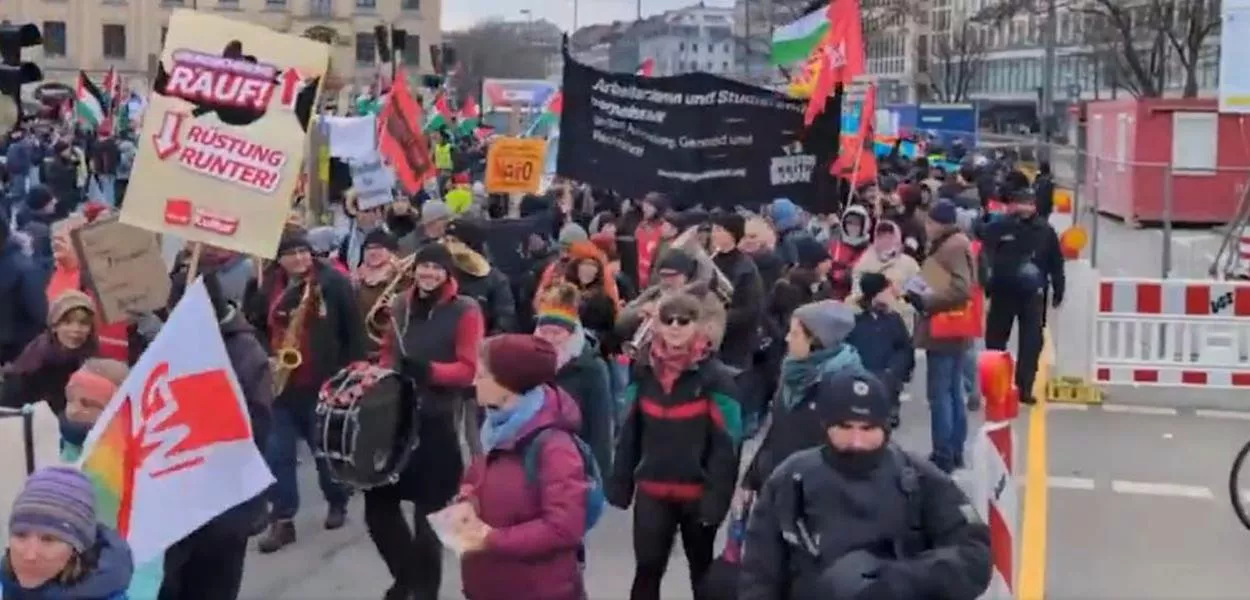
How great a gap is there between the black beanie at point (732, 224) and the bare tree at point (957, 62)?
91208 millimetres

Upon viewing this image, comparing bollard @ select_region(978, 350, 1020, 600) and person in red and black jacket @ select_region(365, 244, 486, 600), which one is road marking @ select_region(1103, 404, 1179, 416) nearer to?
bollard @ select_region(978, 350, 1020, 600)

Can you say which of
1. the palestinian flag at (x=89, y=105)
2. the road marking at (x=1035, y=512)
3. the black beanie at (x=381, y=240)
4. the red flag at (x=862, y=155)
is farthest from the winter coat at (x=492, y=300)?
the palestinian flag at (x=89, y=105)

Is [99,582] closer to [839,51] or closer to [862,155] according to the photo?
[839,51]

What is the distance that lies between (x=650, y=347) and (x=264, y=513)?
1522 mm

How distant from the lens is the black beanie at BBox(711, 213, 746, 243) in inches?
427

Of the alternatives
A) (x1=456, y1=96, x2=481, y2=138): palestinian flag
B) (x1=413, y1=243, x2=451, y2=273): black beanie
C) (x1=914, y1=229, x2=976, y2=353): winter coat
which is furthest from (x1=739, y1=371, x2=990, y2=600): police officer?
(x1=456, y1=96, x2=481, y2=138): palestinian flag

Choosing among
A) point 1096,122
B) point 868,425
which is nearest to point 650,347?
point 868,425

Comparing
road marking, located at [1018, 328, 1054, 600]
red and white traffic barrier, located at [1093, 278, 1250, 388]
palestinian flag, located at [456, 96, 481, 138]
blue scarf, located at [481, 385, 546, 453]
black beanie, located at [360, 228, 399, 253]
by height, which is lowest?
road marking, located at [1018, 328, 1054, 600]

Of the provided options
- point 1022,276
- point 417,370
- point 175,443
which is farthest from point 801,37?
point 175,443

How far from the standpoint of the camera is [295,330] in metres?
9.12

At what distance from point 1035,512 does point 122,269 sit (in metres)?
5.29

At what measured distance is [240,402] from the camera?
585 centimetres

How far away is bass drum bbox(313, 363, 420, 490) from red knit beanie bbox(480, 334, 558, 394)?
154 cm

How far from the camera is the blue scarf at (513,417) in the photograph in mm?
5605
